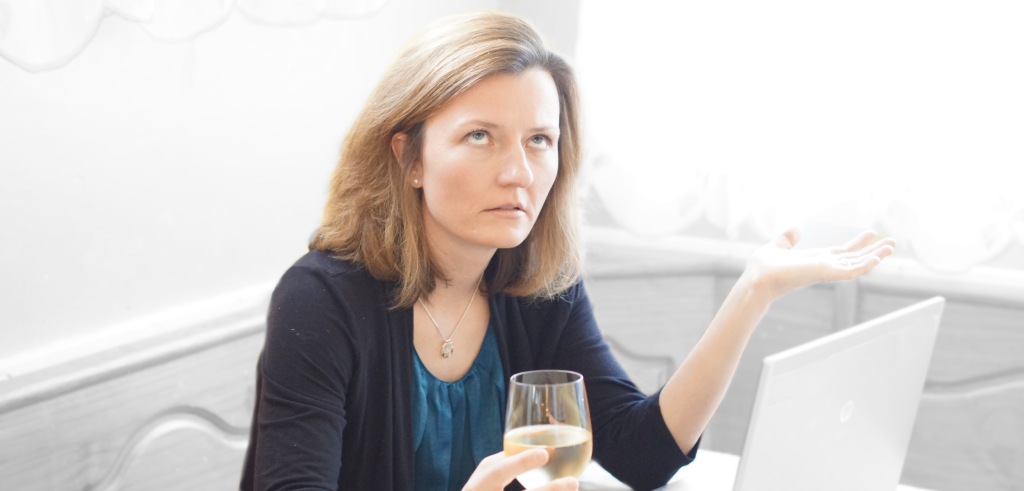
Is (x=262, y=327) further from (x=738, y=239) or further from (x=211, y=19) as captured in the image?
(x=738, y=239)

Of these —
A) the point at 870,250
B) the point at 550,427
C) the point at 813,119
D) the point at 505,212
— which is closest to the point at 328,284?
the point at 505,212

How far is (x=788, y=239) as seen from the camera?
1.13m

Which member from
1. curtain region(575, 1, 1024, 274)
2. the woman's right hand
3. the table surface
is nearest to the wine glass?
the woman's right hand

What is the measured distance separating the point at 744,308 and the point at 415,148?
0.50 meters

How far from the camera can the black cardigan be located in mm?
1051

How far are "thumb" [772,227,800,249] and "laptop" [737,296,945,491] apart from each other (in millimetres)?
234

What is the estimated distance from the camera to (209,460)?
1.65 metres

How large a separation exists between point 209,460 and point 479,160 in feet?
2.99

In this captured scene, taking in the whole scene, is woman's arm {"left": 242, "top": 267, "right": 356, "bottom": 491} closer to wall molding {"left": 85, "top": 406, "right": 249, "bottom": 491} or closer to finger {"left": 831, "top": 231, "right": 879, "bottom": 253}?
wall molding {"left": 85, "top": 406, "right": 249, "bottom": 491}

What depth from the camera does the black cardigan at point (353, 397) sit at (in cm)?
105

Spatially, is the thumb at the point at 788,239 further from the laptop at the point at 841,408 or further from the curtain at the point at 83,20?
the curtain at the point at 83,20

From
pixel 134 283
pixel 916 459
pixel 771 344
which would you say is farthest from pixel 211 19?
pixel 916 459

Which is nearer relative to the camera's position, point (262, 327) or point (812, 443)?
point (812, 443)

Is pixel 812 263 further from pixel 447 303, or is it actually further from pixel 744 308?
Result: pixel 447 303
